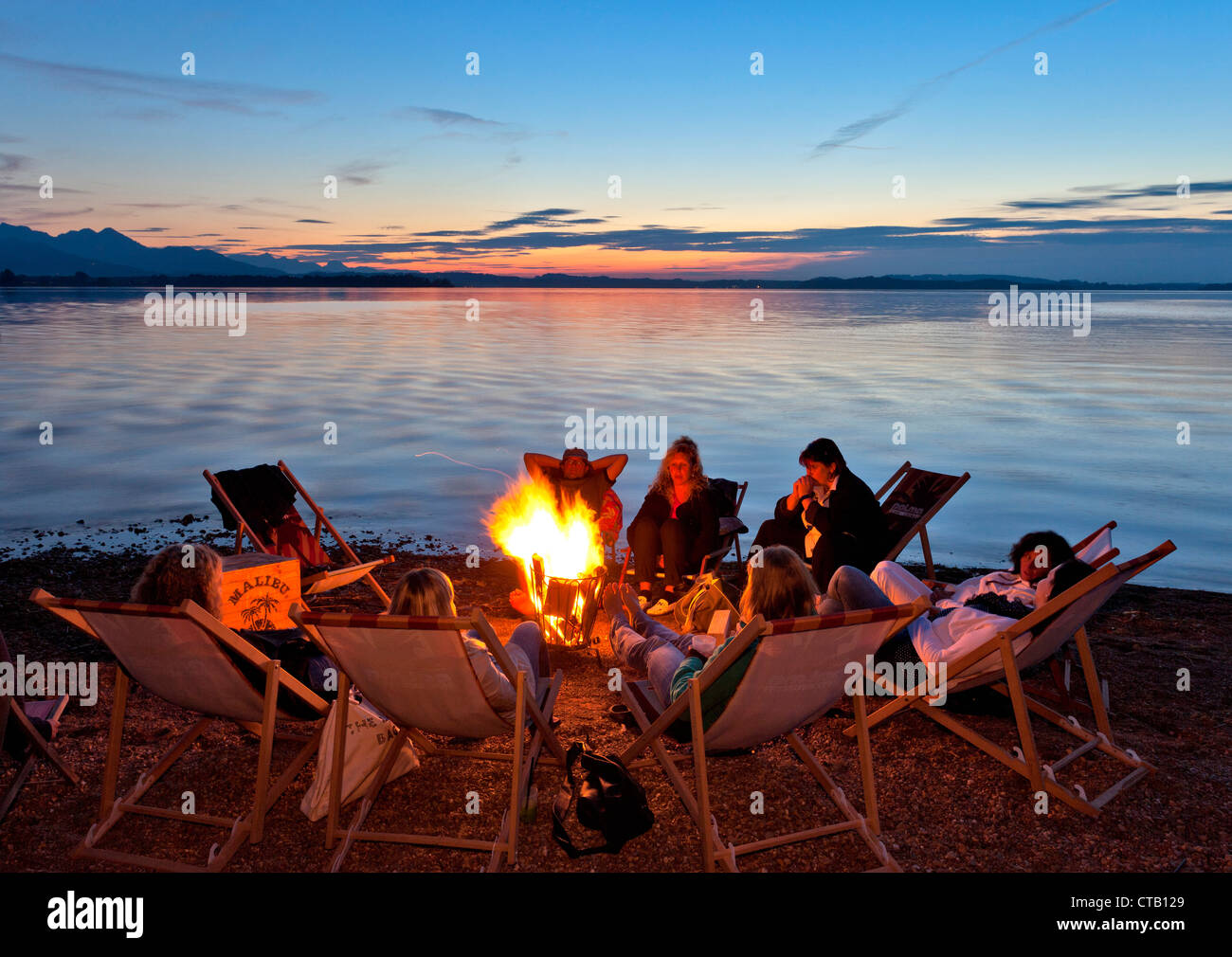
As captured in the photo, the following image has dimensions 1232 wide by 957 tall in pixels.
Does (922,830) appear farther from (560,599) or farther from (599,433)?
(599,433)

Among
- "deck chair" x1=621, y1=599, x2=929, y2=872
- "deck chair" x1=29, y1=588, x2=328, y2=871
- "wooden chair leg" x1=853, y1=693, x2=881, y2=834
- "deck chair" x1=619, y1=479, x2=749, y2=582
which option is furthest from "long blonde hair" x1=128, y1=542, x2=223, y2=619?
"deck chair" x1=619, y1=479, x2=749, y2=582

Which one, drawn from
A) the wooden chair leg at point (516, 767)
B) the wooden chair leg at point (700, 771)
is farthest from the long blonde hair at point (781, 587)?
the wooden chair leg at point (516, 767)

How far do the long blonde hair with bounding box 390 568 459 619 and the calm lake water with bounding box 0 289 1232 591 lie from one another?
4332mm

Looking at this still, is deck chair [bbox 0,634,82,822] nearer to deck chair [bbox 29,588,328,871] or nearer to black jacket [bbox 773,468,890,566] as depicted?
deck chair [bbox 29,588,328,871]

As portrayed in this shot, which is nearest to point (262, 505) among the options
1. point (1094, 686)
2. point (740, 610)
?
point (740, 610)

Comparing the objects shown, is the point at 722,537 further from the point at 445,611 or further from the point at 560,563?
the point at 445,611

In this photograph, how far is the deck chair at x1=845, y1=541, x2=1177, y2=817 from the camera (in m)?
3.09

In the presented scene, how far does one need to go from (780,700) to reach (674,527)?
295 centimetres

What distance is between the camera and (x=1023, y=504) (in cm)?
877

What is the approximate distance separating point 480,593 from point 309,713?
264cm

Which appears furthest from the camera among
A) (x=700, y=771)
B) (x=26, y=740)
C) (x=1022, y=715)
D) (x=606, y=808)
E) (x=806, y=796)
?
(x=26, y=740)

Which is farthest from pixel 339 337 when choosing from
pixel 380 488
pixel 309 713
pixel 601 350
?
pixel 309 713

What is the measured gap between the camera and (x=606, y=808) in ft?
9.56

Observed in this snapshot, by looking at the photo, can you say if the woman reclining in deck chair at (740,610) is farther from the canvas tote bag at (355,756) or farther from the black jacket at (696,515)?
the black jacket at (696,515)
